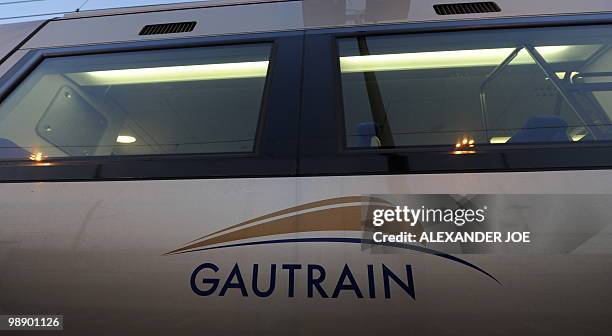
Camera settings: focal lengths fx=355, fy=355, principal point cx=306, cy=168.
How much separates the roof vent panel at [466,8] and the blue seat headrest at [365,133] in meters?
0.76

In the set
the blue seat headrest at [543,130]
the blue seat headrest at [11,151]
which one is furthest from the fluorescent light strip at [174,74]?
the blue seat headrest at [543,130]

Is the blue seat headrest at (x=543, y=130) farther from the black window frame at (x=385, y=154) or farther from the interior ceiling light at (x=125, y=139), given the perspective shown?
the interior ceiling light at (x=125, y=139)

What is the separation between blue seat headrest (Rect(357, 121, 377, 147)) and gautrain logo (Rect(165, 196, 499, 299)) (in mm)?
259

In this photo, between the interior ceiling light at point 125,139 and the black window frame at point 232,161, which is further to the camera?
the interior ceiling light at point 125,139

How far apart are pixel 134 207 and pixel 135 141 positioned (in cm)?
38

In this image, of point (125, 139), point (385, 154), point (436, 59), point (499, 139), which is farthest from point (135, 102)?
point (499, 139)

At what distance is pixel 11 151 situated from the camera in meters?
1.60

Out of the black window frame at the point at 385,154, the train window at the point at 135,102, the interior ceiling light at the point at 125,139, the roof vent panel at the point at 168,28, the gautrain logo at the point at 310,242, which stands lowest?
the gautrain logo at the point at 310,242

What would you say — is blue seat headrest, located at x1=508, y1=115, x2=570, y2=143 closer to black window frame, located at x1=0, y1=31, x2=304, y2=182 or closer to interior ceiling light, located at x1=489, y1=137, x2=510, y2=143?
interior ceiling light, located at x1=489, y1=137, x2=510, y2=143

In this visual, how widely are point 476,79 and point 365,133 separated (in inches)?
27.7

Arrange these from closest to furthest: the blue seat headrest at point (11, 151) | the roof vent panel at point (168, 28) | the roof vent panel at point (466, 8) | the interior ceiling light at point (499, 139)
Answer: the interior ceiling light at point (499, 139), the blue seat headrest at point (11, 151), the roof vent panel at point (466, 8), the roof vent panel at point (168, 28)

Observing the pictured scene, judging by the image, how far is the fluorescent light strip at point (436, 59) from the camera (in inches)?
67.0

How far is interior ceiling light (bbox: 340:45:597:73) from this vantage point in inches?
66.6

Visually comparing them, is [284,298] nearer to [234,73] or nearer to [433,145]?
[433,145]
